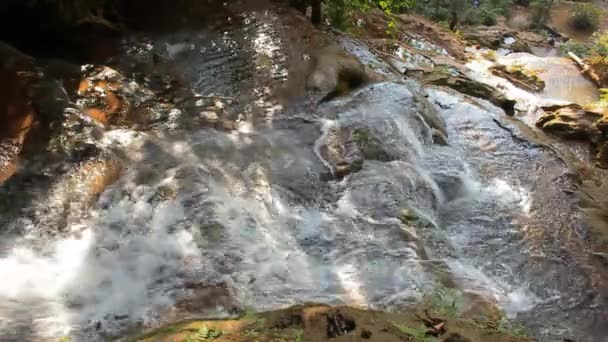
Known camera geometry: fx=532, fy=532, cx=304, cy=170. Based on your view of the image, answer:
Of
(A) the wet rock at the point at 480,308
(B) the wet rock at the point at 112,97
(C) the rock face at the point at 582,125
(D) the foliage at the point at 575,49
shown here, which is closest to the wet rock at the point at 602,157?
(C) the rock face at the point at 582,125

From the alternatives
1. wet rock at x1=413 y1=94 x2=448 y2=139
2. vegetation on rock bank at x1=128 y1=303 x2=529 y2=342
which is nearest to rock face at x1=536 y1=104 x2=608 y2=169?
wet rock at x1=413 y1=94 x2=448 y2=139

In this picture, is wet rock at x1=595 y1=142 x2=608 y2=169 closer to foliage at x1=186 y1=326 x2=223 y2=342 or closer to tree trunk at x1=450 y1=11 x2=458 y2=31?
foliage at x1=186 y1=326 x2=223 y2=342

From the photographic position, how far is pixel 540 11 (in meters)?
29.4

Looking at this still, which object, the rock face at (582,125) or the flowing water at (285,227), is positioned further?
the rock face at (582,125)

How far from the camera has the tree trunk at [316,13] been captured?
36.5ft

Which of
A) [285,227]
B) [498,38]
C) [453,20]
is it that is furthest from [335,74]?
[498,38]

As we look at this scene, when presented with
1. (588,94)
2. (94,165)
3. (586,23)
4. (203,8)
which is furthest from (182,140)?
(586,23)

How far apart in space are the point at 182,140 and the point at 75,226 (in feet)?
6.44

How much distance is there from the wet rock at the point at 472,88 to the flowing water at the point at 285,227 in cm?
279

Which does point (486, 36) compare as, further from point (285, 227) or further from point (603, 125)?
point (285, 227)

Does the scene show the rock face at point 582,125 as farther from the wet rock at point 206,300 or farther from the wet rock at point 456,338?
the wet rock at point 206,300

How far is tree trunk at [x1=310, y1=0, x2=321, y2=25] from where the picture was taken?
1112cm

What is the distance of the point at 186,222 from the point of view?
18.4 feet

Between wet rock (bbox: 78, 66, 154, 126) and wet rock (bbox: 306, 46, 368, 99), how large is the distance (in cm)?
265
